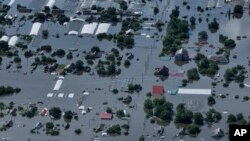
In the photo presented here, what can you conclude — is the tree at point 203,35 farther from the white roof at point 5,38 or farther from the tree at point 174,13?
the white roof at point 5,38

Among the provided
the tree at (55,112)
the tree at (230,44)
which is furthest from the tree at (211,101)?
the tree at (55,112)

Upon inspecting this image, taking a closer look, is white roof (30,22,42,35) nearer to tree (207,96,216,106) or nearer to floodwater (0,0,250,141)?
floodwater (0,0,250,141)

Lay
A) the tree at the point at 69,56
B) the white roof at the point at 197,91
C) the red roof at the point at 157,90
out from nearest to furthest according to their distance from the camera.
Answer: the white roof at the point at 197,91
the red roof at the point at 157,90
the tree at the point at 69,56

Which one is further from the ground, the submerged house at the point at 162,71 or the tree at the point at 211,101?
the submerged house at the point at 162,71

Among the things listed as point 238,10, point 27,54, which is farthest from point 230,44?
point 27,54

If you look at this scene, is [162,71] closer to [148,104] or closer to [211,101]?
[148,104]

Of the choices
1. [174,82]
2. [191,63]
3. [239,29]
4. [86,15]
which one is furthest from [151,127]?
[86,15]
